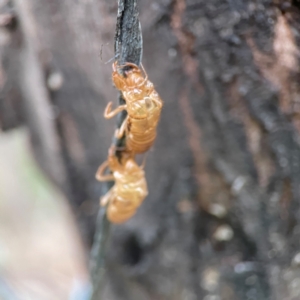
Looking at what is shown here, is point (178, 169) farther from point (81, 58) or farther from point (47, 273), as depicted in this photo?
point (47, 273)

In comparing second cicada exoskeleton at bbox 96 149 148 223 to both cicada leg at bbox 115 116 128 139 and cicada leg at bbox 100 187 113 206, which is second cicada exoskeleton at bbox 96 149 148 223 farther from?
cicada leg at bbox 115 116 128 139

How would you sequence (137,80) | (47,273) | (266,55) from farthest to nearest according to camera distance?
(47,273) → (266,55) → (137,80)

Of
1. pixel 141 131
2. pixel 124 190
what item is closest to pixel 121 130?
pixel 141 131

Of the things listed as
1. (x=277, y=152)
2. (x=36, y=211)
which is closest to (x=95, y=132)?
(x=277, y=152)

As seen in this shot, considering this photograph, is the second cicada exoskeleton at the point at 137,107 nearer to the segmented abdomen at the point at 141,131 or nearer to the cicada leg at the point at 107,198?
the segmented abdomen at the point at 141,131

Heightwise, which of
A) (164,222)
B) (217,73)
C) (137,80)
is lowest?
(137,80)

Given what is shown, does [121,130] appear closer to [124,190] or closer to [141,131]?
[141,131]
